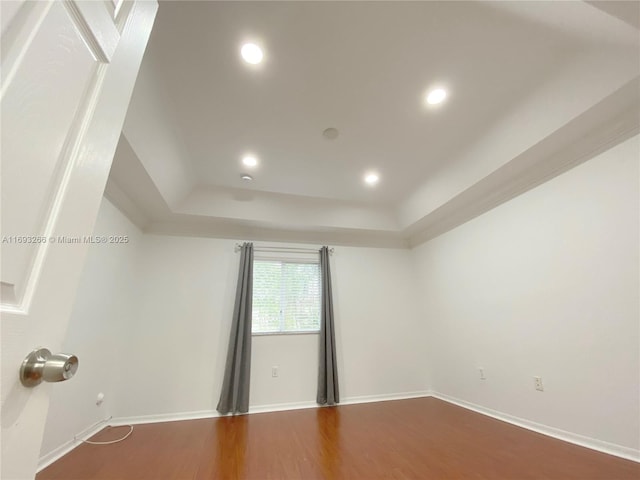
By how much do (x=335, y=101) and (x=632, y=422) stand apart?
3.12 m

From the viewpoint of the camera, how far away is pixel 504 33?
1.61 metres

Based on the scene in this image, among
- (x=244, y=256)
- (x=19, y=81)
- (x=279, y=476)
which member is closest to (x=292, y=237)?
(x=244, y=256)

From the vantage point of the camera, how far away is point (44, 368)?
0.44 m

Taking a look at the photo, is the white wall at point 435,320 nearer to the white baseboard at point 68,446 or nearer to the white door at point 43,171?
the white baseboard at point 68,446

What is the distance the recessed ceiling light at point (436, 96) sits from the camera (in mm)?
2002

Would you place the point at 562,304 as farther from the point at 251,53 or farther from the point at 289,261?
the point at 251,53

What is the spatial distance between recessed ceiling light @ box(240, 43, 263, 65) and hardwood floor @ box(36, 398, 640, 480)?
2.81 m

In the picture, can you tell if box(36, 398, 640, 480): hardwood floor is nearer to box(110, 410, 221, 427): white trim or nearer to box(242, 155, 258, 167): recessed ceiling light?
box(110, 410, 221, 427): white trim

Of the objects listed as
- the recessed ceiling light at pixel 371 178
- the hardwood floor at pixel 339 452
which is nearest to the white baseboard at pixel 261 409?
the hardwood floor at pixel 339 452

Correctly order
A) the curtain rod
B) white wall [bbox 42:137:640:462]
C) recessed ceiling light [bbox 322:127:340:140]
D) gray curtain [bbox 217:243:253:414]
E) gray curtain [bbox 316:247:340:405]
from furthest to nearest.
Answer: the curtain rod, gray curtain [bbox 316:247:340:405], gray curtain [bbox 217:243:253:414], recessed ceiling light [bbox 322:127:340:140], white wall [bbox 42:137:640:462]

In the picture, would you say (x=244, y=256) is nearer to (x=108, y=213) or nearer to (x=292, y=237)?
(x=292, y=237)

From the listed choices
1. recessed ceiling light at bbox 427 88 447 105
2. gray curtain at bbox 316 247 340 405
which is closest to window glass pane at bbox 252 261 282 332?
gray curtain at bbox 316 247 340 405

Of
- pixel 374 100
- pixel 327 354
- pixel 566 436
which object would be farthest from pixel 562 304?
pixel 327 354

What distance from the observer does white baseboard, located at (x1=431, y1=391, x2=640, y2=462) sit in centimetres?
175
